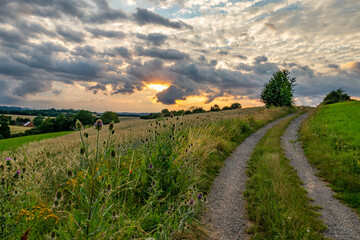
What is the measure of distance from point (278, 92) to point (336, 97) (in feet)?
118

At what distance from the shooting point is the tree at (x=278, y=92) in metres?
40.2

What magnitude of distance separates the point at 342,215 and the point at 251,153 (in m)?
5.92

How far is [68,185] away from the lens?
14.8ft

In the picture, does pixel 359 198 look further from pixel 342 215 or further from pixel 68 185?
pixel 68 185

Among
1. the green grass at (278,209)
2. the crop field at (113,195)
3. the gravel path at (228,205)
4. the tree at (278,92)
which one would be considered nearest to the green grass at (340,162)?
the green grass at (278,209)

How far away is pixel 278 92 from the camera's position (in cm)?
4016

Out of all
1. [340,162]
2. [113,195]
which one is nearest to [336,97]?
[340,162]

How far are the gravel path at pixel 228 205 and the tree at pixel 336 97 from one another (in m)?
67.8

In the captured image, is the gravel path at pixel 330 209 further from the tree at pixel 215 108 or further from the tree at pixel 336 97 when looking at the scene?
the tree at pixel 336 97

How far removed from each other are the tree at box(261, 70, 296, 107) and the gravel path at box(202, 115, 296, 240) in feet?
118

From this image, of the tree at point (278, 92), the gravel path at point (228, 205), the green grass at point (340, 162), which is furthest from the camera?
the tree at point (278, 92)

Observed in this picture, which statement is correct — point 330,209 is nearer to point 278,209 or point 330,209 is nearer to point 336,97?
point 278,209

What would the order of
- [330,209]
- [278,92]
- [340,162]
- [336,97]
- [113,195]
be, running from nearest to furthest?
[113,195] → [330,209] → [340,162] → [278,92] → [336,97]

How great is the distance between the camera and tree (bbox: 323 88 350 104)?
198ft
